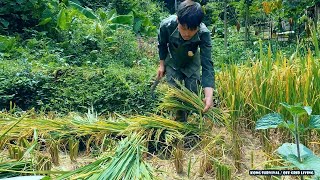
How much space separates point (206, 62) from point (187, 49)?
0.70 feet

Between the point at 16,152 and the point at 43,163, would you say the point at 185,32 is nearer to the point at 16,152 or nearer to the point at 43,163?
the point at 43,163

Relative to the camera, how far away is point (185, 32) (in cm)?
292

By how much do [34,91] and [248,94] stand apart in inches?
94.6

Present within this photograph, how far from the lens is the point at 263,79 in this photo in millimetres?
3232

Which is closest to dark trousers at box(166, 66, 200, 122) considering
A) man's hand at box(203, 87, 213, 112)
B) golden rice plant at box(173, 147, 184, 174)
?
man's hand at box(203, 87, 213, 112)

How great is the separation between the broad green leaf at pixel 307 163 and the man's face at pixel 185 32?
5.48ft

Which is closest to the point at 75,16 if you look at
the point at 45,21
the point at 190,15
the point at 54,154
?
the point at 45,21

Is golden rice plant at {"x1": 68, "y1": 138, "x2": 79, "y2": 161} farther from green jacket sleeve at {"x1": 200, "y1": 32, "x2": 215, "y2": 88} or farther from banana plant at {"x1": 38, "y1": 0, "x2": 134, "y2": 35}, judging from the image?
banana plant at {"x1": 38, "y1": 0, "x2": 134, "y2": 35}

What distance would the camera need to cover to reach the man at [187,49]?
9.22ft

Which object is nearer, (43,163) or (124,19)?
(43,163)

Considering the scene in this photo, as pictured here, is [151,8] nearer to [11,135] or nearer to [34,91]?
[34,91]

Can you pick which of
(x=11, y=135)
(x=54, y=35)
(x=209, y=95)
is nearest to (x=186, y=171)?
(x=209, y=95)

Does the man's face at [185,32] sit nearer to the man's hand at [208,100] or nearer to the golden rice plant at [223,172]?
the man's hand at [208,100]

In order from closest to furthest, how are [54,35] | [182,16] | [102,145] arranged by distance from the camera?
[182,16]
[102,145]
[54,35]
